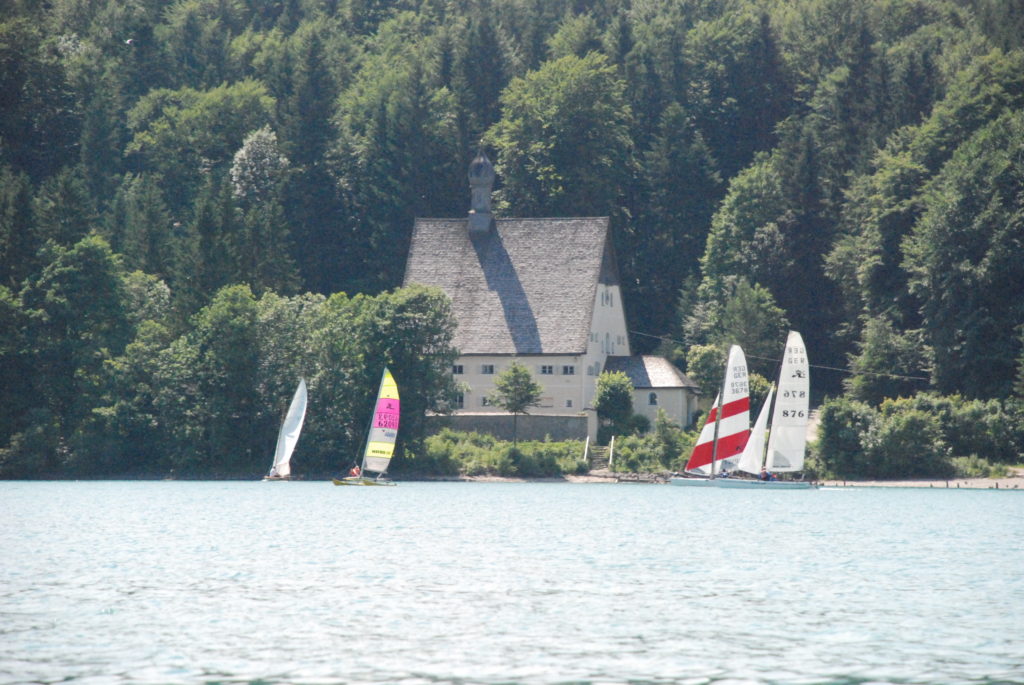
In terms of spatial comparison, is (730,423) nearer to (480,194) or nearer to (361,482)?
(361,482)

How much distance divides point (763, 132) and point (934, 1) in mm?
22897

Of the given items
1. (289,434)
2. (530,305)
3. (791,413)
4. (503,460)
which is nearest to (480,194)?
(530,305)

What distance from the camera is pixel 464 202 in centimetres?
10769

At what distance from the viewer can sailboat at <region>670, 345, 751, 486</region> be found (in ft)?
234

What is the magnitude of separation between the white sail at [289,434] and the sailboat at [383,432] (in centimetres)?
395

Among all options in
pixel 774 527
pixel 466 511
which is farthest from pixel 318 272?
pixel 774 527

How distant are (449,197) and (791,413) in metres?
43.2

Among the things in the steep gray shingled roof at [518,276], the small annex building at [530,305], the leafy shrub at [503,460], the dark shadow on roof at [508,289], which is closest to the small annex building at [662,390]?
the small annex building at [530,305]

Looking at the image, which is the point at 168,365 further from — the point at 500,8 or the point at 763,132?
the point at 500,8

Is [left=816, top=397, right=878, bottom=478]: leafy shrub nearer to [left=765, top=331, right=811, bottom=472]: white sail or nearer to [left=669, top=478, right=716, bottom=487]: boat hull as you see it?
[left=765, top=331, right=811, bottom=472]: white sail

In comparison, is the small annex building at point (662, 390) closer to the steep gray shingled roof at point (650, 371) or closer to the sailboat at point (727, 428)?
the steep gray shingled roof at point (650, 371)

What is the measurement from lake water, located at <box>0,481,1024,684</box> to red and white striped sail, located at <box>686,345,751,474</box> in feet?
46.8

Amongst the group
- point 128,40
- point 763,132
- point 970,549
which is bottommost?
point 970,549

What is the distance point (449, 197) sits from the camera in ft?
353
